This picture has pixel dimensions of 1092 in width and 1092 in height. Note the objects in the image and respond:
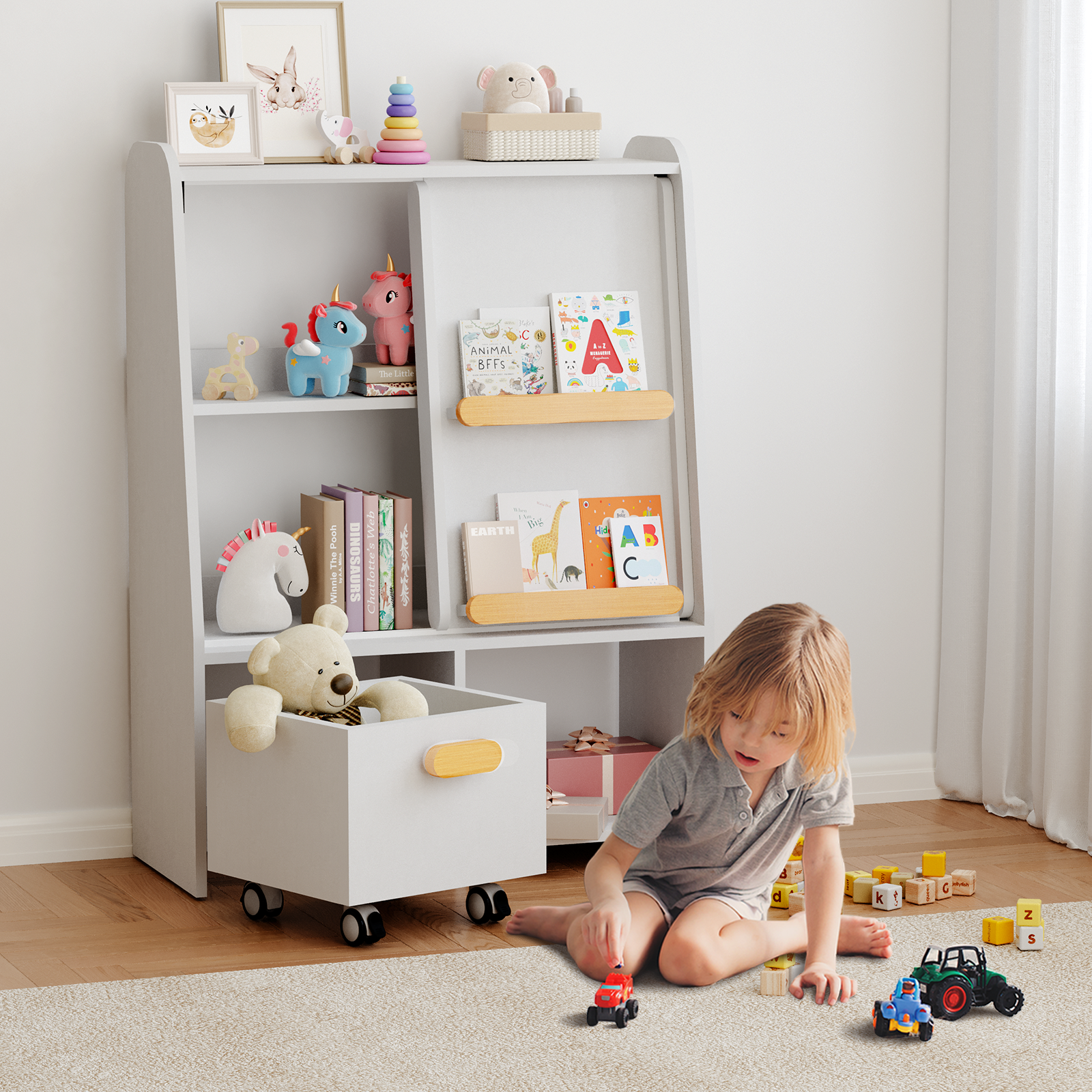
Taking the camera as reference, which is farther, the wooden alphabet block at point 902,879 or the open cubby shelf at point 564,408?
the open cubby shelf at point 564,408

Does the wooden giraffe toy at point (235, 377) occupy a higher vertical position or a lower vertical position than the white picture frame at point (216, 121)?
lower

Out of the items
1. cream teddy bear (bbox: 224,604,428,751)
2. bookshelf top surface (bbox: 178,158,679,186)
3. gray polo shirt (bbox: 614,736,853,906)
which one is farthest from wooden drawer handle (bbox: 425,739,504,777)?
bookshelf top surface (bbox: 178,158,679,186)

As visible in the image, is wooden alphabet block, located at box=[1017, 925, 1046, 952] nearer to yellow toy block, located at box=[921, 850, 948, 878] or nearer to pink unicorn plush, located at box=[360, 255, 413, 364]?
yellow toy block, located at box=[921, 850, 948, 878]

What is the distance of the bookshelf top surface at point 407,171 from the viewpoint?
246cm

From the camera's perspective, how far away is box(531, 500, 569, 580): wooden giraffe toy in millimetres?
2605

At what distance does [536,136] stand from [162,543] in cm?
93

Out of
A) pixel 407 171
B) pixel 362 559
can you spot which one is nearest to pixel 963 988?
pixel 362 559

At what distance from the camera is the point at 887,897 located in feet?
7.66

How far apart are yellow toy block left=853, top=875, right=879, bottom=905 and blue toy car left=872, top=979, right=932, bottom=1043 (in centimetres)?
57

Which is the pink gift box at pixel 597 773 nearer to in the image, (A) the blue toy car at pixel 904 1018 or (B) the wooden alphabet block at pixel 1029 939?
(B) the wooden alphabet block at pixel 1029 939

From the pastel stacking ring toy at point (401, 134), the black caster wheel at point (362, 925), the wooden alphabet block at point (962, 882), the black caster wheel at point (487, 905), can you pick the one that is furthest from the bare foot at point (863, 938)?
the pastel stacking ring toy at point (401, 134)

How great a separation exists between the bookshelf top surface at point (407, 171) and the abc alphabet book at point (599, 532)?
0.56m

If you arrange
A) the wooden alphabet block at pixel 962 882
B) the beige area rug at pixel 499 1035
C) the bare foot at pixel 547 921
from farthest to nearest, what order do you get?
the wooden alphabet block at pixel 962 882
the bare foot at pixel 547 921
the beige area rug at pixel 499 1035

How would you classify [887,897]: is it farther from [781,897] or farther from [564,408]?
[564,408]
